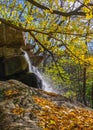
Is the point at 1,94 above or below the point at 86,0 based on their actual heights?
below

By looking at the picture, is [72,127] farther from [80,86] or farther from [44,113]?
[80,86]

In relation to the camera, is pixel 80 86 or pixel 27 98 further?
pixel 80 86

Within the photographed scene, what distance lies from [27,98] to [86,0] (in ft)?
10.3

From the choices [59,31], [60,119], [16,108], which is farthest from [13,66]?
[60,119]

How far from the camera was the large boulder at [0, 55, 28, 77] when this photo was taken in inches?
656

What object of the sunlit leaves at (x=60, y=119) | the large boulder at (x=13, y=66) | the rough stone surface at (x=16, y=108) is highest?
the rough stone surface at (x=16, y=108)

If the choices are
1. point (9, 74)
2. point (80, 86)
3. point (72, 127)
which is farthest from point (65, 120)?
point (80, 86)

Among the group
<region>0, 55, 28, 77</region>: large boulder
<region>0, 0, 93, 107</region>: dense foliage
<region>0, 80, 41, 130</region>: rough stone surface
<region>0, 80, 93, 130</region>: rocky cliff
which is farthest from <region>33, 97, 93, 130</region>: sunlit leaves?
<region>0, 55, 28, 77</region>: large boulder

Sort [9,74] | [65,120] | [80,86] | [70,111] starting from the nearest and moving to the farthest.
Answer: [65,120] → [70,111] → [9,74] → [80,86]

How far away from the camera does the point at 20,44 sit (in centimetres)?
1745

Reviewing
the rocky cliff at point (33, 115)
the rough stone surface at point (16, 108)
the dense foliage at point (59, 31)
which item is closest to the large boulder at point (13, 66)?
the dense foliage at point (59, 31)

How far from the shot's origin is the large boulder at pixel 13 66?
656 inches

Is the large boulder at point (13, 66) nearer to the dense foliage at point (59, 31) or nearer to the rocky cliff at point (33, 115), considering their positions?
the dense foliage at point (59, 31)

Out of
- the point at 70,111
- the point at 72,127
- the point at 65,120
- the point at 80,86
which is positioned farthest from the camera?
the point at 80,86
